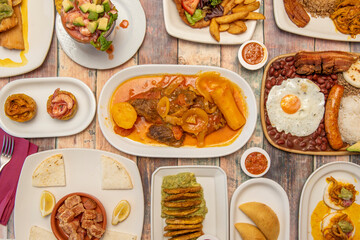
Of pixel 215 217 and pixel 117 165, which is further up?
pixel 117 165

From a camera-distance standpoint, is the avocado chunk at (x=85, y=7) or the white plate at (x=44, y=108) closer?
the avocado chunk at (x=85, y=7)

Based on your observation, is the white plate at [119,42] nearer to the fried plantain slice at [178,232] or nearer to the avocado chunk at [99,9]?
the avocado chunk at [99,9]

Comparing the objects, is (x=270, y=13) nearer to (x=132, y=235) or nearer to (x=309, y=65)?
(x=309, y=65)

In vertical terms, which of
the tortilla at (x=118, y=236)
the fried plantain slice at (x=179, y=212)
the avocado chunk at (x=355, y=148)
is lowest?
the tortilla at (x=118, y=236)

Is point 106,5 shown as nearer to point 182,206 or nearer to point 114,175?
point 114,175

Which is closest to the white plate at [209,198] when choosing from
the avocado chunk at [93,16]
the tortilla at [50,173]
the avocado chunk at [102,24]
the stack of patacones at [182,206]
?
the stack of patacones at [182,206]

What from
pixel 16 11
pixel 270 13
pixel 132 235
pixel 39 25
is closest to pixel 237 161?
pixel 132 235

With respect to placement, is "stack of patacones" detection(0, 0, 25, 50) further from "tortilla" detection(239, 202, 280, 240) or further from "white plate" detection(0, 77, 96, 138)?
"tortilla" detection(239, 202, 280, 240)

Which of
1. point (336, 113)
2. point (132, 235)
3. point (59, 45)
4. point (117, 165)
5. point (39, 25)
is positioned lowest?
point (132, 235)
